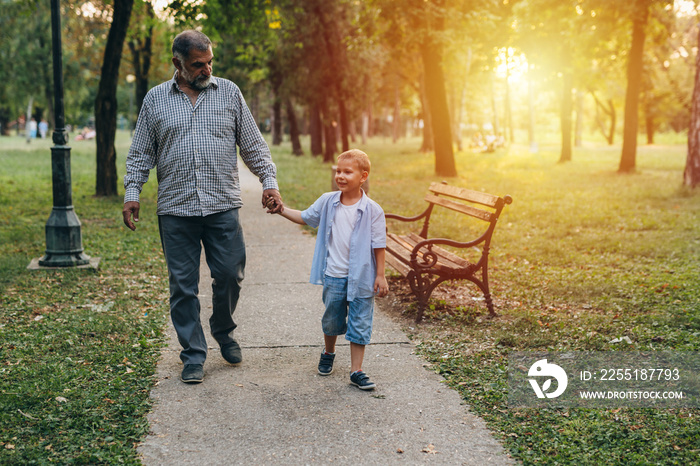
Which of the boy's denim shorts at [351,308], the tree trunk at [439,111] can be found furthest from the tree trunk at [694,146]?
the boy's denim shorts at [351,308]

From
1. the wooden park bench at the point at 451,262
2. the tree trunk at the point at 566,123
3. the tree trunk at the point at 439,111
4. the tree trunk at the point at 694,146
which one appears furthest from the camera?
the tree trunk at the point at 566,123

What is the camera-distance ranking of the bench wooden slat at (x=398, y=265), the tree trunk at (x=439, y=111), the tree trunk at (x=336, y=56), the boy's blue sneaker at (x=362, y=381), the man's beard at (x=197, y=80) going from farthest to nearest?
1. the tree trunk at (x=336, y=56)
2. the tree trunk at (x=439, y=111)
3. the bench wooden slat at (x=398, y=265)
4. the boy's blue sneaker at (x=362, y=381)
5. the man's beard at (x=197, y=80)

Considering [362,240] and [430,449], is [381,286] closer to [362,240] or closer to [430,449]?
[362,240]

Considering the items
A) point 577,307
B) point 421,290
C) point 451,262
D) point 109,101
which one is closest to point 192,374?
point 421,290

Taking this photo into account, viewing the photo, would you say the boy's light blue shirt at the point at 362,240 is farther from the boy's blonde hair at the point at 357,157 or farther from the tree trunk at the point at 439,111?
the tree trunk at the point at 439,111

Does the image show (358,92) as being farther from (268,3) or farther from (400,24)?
(268,3)

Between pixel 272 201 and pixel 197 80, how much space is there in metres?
0.93

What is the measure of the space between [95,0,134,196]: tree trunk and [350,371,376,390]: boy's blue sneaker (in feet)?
37.2

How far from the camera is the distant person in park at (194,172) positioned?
4344 millimetres

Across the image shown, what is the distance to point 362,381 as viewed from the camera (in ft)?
14.4

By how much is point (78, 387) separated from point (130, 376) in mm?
359

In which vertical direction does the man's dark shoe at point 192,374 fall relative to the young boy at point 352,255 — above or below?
below

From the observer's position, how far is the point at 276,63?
1208 inches

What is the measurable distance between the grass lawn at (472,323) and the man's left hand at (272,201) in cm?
146
